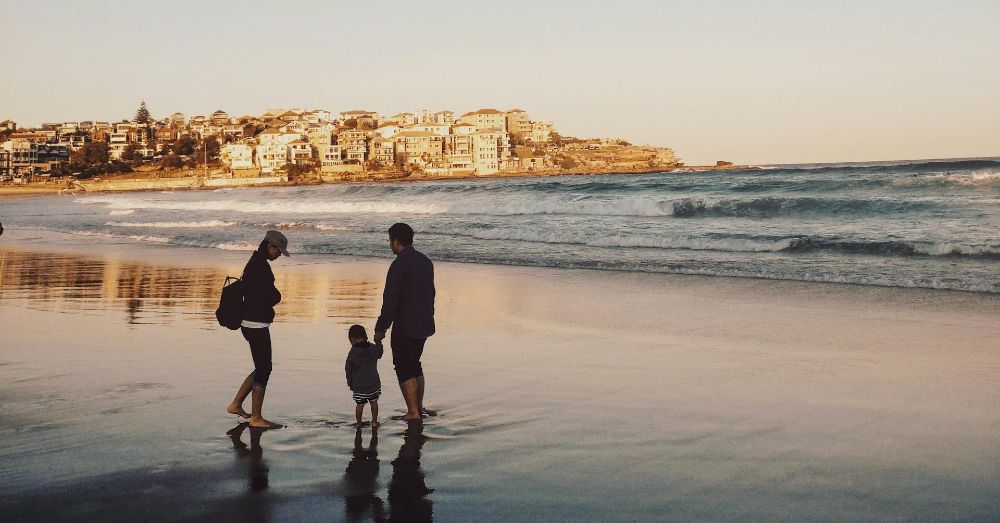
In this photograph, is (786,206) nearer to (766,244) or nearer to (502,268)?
(766,244)

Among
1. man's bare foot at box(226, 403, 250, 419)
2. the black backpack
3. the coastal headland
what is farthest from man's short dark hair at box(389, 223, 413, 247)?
the coastal headland

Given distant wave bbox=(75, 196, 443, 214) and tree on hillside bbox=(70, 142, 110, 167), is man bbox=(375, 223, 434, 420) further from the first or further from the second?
tree on hillside bbox=(70, 142, 110, 167)

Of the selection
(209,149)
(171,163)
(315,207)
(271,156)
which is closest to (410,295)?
(315,207)

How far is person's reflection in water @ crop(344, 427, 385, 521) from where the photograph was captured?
15.5ft

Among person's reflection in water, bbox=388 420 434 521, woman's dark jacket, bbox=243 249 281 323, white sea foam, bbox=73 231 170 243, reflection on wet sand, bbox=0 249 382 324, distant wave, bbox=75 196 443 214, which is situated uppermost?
distant wave, bbox=75 196 443 214

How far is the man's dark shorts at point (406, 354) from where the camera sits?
660 cm

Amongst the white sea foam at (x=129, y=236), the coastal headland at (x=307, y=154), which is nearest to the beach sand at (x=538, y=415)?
the white sea foam at (x=129, y=236)

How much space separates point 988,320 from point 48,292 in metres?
13.2

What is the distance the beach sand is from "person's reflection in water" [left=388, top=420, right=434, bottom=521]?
20 mm

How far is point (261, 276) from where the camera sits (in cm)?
652

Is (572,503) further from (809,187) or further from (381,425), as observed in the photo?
(809,187)

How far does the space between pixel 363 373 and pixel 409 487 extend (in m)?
1.42

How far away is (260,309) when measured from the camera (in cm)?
652

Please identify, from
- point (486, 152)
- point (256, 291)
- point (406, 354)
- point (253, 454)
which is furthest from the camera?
point (486, 152)
